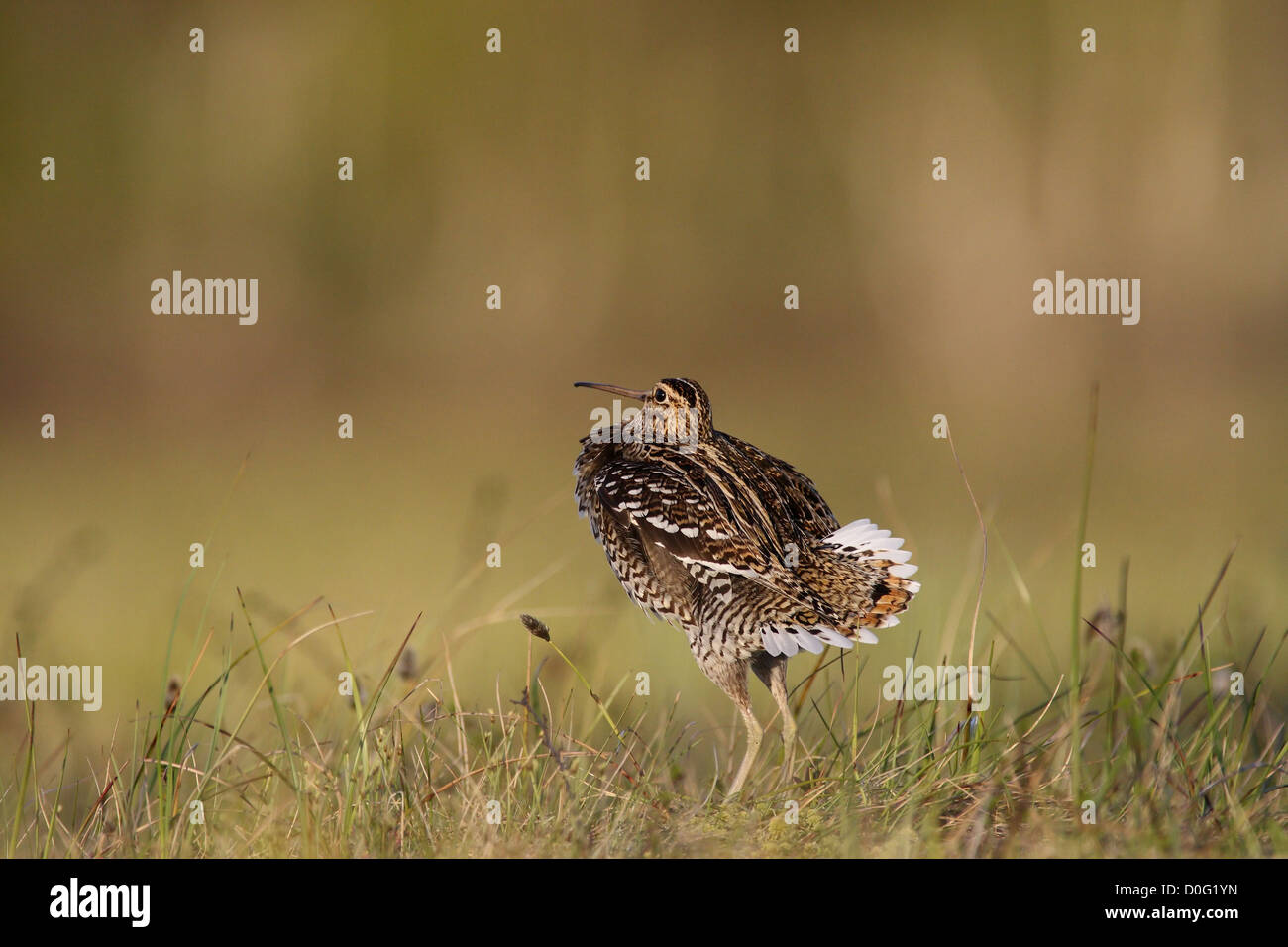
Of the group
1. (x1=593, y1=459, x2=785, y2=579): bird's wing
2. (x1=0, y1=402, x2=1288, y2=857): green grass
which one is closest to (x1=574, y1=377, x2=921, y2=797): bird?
(x1=593, y1=459, x2=785, y2=579): bird's wing

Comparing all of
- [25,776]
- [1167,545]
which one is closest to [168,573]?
[25,776]

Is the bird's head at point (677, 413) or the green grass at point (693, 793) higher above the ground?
the bird's head at point (677, 413)

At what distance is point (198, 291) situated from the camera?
14.2m

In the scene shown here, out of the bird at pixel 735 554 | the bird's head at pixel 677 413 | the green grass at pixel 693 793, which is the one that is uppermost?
the bird's head at pixel 677 413

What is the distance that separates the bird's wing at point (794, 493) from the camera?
4.25 meters

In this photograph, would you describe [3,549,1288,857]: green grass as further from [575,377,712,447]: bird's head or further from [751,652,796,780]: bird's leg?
[575,377,712,447]: bird's head

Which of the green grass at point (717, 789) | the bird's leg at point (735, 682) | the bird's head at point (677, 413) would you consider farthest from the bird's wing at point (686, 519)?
the green grass at point (717, 789)

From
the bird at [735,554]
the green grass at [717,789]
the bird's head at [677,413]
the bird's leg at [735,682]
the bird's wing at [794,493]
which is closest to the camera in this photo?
the green grass at [717,789]

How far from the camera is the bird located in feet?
12.4

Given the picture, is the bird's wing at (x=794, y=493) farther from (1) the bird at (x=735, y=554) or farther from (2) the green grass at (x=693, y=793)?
(2) the green grass at (x=693, y=793)

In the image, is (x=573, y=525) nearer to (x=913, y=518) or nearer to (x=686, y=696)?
(x=913, y=518)

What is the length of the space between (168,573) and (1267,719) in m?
6.95

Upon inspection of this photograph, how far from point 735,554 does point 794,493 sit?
53 centimetres

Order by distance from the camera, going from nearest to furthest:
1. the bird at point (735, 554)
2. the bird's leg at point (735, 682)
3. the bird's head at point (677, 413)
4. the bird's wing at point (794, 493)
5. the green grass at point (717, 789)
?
the green grass at point (717, 789) → the bird at point (735, 554) → the bird's leg at point (735, 682) → the bird's wing at point (794, 493) → the bird's head at point (677, 413)
